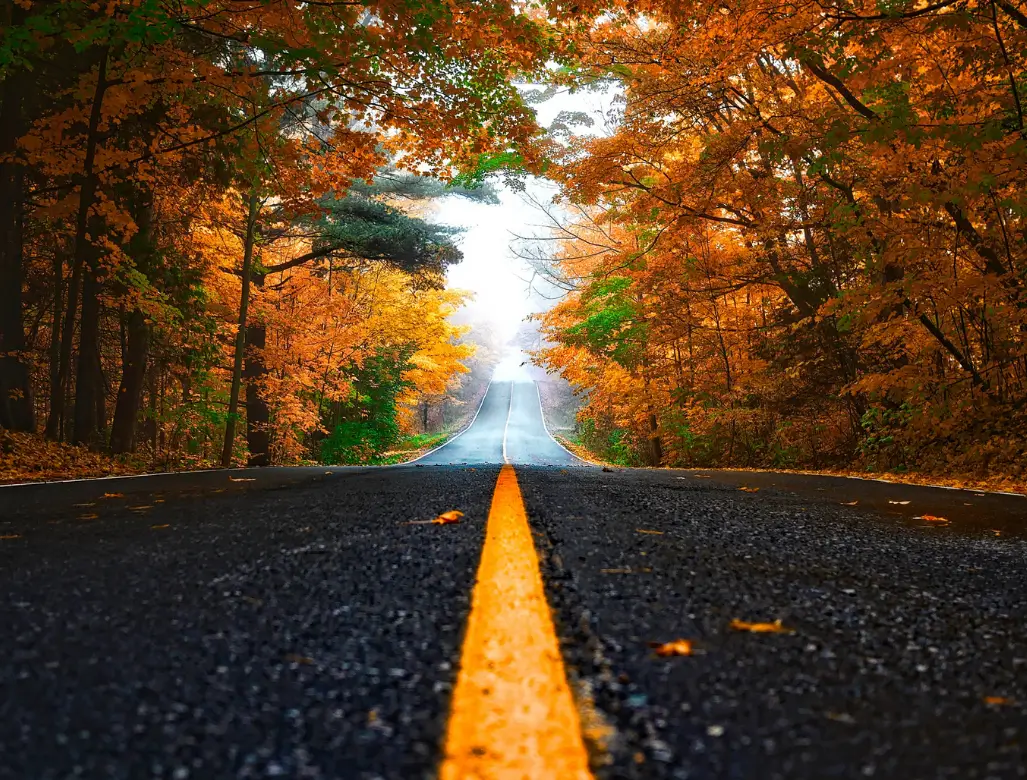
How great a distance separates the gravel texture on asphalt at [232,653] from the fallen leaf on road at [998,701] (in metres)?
0.86

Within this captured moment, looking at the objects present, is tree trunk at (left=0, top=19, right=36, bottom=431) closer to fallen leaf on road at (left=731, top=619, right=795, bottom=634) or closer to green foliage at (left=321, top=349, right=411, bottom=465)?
fallen leaf on road at (left=731, top=619, right=795, bottom=634)

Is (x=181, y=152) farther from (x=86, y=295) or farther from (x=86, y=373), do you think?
(x=86, y=373)

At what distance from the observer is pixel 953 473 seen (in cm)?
931

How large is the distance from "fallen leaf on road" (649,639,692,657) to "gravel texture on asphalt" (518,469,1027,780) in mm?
→ 20

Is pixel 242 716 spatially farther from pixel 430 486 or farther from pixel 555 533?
pixel 430 486

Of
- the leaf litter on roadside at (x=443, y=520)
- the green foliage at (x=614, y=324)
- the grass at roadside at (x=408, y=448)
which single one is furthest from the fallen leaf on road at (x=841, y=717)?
the grass at roadside at (x=408, y=448)

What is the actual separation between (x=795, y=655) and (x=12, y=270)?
12298 mm

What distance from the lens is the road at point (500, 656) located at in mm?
808

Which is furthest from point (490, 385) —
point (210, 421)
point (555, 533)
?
point (555, 533)

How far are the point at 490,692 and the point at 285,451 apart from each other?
72.8 ft

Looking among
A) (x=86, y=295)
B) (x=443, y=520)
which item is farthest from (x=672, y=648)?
(x=86, y=295)

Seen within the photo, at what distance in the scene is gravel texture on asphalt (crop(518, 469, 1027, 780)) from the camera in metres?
0.83

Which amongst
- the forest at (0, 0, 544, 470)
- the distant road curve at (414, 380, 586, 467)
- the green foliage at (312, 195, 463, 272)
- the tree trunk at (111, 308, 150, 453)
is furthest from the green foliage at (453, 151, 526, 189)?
the tree trunk at (111, 308, 150, 453)

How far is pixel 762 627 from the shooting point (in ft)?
4.51
